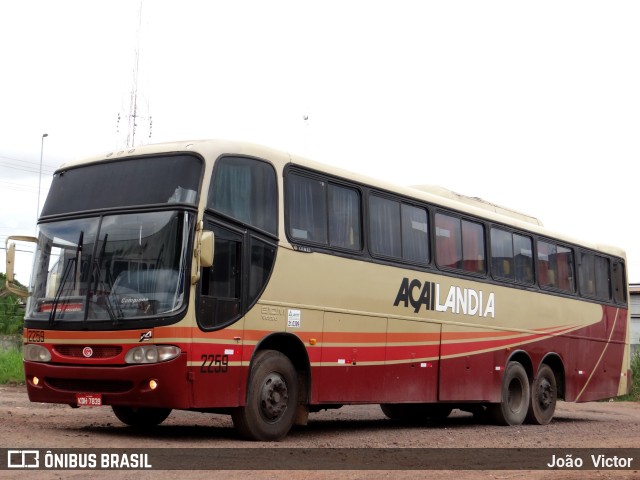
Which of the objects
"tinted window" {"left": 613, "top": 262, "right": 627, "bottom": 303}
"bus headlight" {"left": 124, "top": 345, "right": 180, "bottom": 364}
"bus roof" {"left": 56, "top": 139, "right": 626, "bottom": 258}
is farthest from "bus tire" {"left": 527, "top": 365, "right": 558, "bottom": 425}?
"bus headlight" {"left": 124, "top": 345, "right": 180, "bottom": 364}

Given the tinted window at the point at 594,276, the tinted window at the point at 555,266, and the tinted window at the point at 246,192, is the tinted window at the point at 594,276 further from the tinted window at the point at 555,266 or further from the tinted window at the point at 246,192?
the tinted window at the point at 246,192

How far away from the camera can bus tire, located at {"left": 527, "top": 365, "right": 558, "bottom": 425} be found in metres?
19.2

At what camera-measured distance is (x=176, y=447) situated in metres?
11.1

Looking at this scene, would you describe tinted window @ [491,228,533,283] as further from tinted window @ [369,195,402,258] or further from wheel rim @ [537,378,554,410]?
tinted window @ [369,195,402,258]

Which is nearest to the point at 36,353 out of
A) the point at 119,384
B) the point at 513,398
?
the point at 119,384

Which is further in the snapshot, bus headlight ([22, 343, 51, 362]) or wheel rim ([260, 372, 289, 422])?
wheel rim ([260, 372, 289, 422])

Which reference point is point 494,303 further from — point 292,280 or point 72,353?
point 72,353

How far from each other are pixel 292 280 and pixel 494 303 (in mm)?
6033

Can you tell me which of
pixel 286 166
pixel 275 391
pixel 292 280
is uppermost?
pixel 286 166

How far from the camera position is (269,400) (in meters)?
12.5

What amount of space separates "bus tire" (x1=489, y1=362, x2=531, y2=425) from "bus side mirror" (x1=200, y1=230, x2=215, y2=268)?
845cm

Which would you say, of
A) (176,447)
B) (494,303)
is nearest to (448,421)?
(494,303)

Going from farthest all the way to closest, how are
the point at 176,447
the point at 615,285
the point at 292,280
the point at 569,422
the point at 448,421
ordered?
the point at 615,285 → the point at 569,422 → the point at 448,421 → the point at 292,280 → the point at 176,447

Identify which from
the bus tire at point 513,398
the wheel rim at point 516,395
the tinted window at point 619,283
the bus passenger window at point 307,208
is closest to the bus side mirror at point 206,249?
Answer: the bus passenger window at point 307,208
